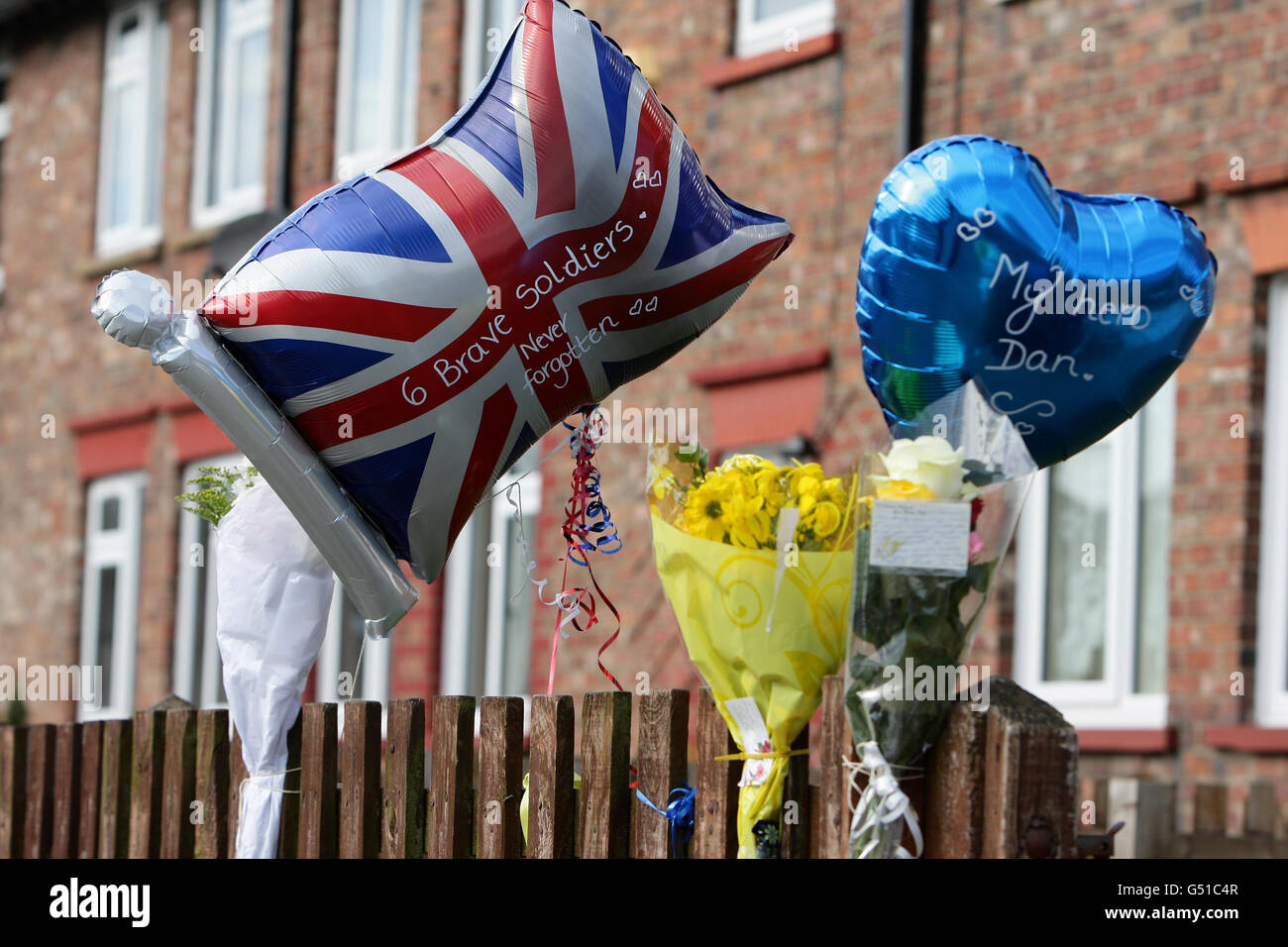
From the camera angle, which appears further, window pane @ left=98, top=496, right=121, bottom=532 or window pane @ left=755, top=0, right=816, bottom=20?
window pane @ left=98, top=496, right=121, bottom=532

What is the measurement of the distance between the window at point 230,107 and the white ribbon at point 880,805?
982 centimetres

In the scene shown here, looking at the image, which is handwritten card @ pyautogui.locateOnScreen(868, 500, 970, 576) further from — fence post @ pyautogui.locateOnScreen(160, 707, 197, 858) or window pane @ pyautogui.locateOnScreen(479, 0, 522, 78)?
window pane @ pyautogui.locateOnScreen(479, 0, 522, 78)

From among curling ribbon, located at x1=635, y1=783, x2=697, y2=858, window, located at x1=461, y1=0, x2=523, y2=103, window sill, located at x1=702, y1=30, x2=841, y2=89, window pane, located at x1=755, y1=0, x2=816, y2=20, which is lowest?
curling ribbon, located at x1=635, y1=783, x2=697, y2=858

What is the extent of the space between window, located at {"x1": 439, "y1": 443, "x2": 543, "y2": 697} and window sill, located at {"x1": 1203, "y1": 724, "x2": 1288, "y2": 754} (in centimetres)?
415

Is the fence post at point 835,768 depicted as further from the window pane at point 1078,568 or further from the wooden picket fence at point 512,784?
the window pane at point 1078,568

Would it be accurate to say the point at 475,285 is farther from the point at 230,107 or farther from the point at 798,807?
the point at 230,107

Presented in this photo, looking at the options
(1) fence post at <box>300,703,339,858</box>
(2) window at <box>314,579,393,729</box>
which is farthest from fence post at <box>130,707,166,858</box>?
(2) window at <box>314,579,393,729</box>

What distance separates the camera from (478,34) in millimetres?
10594

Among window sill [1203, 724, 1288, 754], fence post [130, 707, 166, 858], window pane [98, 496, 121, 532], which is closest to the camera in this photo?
fence post [130, 707, 166, 858]

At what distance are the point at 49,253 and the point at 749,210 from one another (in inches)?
414

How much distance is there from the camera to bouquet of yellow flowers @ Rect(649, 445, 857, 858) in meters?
3.25

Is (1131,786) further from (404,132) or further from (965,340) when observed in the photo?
(404,132)

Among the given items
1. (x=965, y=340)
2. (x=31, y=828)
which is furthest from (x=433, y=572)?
(x=31, y=828)

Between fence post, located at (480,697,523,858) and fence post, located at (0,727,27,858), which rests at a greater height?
fence post, located at (480,697,523,858)
